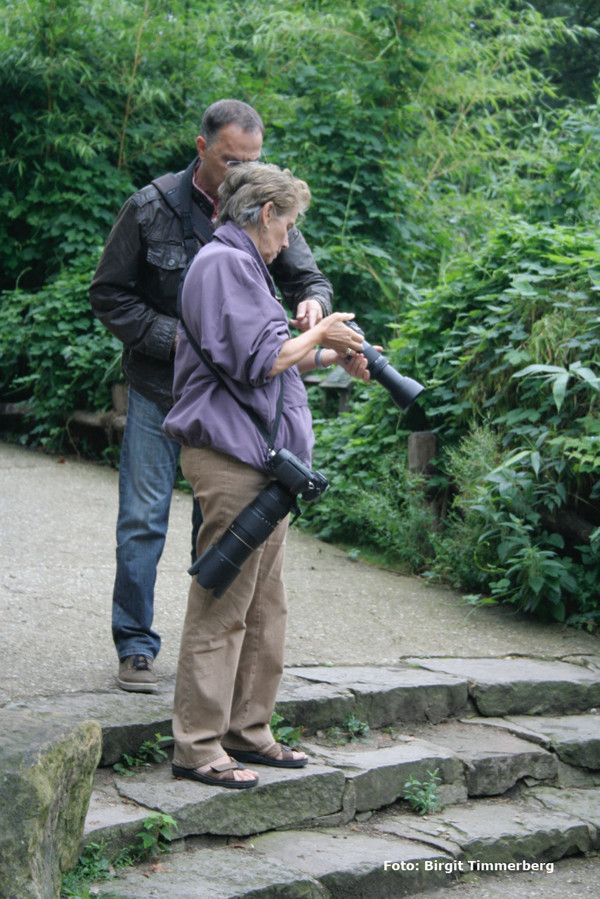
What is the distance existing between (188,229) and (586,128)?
4.00 metres

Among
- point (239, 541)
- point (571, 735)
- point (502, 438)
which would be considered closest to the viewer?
point (239, 541)

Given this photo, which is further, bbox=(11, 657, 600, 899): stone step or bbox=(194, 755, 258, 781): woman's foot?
bbox=(194, 755, 258, 781): woman's foot

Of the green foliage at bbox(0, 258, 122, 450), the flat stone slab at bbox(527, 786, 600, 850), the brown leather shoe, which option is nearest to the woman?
the brown leather shoe

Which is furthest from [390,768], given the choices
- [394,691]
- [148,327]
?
[148,327]

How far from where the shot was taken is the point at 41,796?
7.93 feet

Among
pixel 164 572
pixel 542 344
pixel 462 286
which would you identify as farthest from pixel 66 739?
pixel 462 286

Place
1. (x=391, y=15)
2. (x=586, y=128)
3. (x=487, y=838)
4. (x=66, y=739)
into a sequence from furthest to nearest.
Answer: (x=391, y=15) < (x=586, y=128) < (x=487, y=838) < (x=66, y=739)

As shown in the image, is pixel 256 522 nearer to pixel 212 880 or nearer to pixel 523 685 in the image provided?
pixel 212 880

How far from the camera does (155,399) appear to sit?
3629 millimetres

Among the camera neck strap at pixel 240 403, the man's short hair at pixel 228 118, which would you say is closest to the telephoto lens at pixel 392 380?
the camera neck strap at pixel 240 403

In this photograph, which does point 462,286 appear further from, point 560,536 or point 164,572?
point 164,572

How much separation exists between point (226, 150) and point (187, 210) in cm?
25

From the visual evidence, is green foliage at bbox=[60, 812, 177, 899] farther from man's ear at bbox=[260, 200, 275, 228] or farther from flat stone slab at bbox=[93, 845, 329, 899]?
man's ear at bbox=[260, 200, 275, 228]

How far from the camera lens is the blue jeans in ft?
11.8
